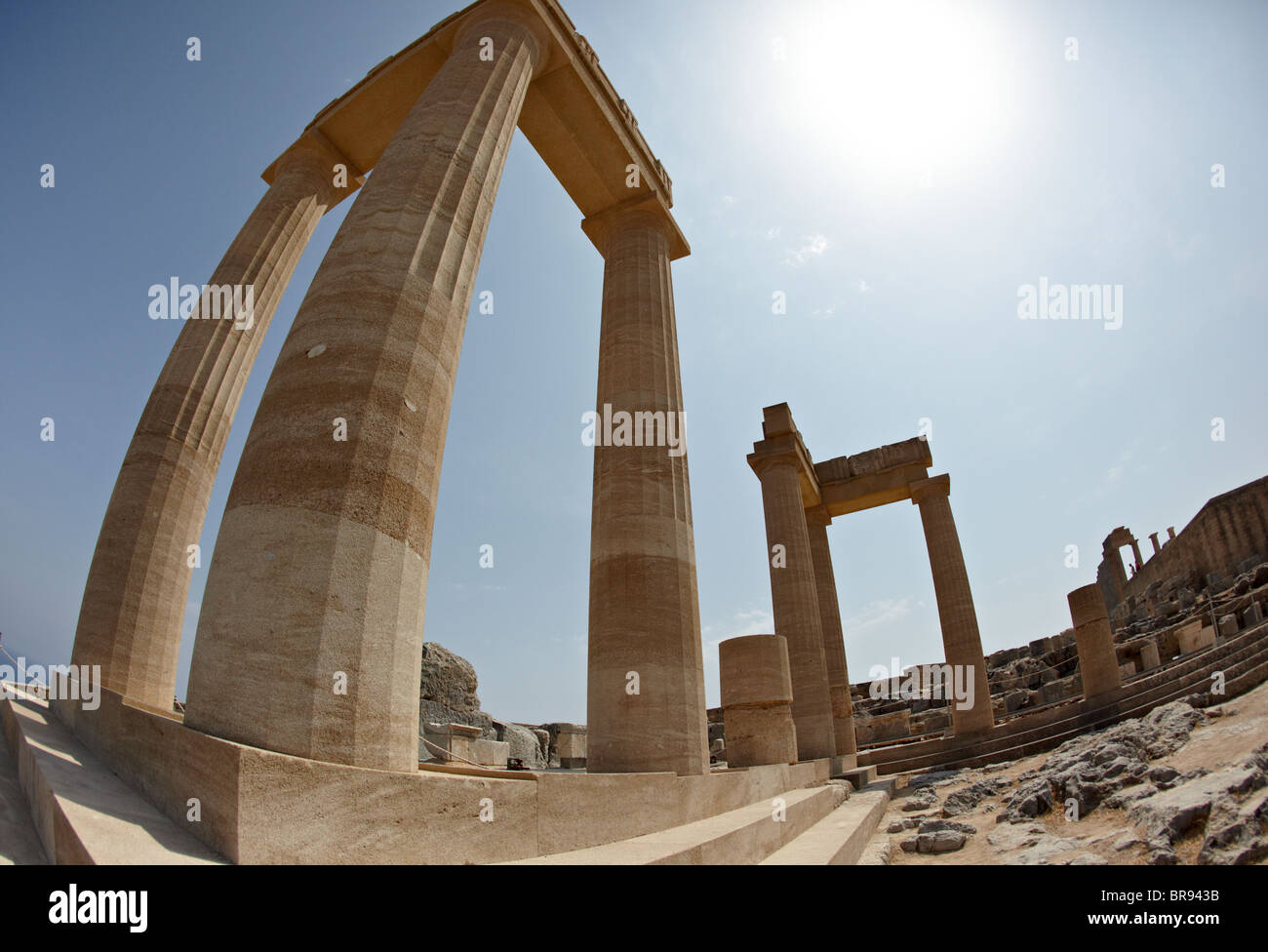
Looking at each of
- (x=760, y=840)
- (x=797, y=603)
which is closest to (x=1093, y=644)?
(x=797, y=603)

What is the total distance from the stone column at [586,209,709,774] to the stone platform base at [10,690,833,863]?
10.4 feet

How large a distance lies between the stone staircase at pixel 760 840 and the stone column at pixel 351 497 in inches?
71.8

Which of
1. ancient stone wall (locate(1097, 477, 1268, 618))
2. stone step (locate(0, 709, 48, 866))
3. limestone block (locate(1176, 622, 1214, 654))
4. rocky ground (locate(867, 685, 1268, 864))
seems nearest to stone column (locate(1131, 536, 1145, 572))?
ancient stone wall (locate(1097, 477, 1268, 618))

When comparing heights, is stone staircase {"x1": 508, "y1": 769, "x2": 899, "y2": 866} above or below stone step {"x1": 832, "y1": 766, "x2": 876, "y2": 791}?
above

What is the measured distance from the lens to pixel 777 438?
26688mm

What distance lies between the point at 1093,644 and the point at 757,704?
597 inches

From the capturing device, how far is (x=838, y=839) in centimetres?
895

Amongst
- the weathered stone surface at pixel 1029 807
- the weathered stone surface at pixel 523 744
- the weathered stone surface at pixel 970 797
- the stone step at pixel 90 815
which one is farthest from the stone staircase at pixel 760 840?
the weathered stone surface at pixel 523 744

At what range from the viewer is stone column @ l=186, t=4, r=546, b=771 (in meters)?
4.66

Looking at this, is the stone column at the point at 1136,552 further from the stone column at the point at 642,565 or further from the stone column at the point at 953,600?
the stone column at the point at 642,565

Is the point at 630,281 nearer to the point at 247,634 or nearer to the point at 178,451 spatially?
the point at 178,451

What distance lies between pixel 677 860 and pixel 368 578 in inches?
131

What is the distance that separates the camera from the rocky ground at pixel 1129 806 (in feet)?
21.5

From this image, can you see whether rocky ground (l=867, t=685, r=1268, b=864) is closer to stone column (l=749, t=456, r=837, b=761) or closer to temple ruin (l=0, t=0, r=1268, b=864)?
temple ruin (l=0, t=0, r=1268, b=864)
